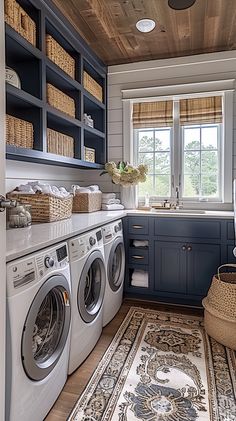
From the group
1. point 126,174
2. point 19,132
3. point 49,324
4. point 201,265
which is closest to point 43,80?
point 19,132

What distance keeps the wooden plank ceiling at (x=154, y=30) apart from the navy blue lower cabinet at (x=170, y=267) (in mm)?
1950

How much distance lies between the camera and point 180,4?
7.33 ft

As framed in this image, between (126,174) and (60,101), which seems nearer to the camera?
(60,101)

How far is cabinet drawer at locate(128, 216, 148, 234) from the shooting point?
286cm

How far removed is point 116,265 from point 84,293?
79 centimetres

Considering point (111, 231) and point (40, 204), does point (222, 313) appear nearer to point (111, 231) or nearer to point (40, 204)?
point (111, 231)

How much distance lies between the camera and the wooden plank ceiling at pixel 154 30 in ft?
7.43

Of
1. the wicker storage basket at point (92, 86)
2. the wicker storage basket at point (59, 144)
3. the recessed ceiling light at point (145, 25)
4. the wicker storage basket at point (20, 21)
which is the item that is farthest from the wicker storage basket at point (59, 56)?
the recessed ceiling light at point (145, 25)

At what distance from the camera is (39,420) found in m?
1.37

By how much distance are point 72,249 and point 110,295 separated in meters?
0.89

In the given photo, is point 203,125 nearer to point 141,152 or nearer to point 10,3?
point 141,152

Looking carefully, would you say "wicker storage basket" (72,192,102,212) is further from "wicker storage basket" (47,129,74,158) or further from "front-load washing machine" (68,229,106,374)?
"front-load washing machine" (68,229,106,374)

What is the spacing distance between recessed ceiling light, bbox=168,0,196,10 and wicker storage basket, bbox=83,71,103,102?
3.16ft

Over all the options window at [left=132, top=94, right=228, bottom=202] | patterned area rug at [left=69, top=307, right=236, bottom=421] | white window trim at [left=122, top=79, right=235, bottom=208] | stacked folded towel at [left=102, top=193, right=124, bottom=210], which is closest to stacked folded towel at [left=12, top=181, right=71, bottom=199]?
stacked folded towel at [left=102, top=193, right=124, bottom=210]
